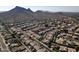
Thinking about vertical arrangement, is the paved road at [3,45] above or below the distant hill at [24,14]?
below

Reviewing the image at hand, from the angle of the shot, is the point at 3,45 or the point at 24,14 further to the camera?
the point at 24,14

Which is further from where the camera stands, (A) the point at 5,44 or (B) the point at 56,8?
(B) the point at 56,8

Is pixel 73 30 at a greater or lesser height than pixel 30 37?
greater

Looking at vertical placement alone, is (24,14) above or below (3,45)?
above

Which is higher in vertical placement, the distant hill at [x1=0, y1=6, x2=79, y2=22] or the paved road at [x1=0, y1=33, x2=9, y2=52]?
the distant hill at [x1=0, y1=6, x2=79, y2=22]

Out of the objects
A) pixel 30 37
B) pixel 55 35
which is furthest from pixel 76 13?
pixel 30 37
